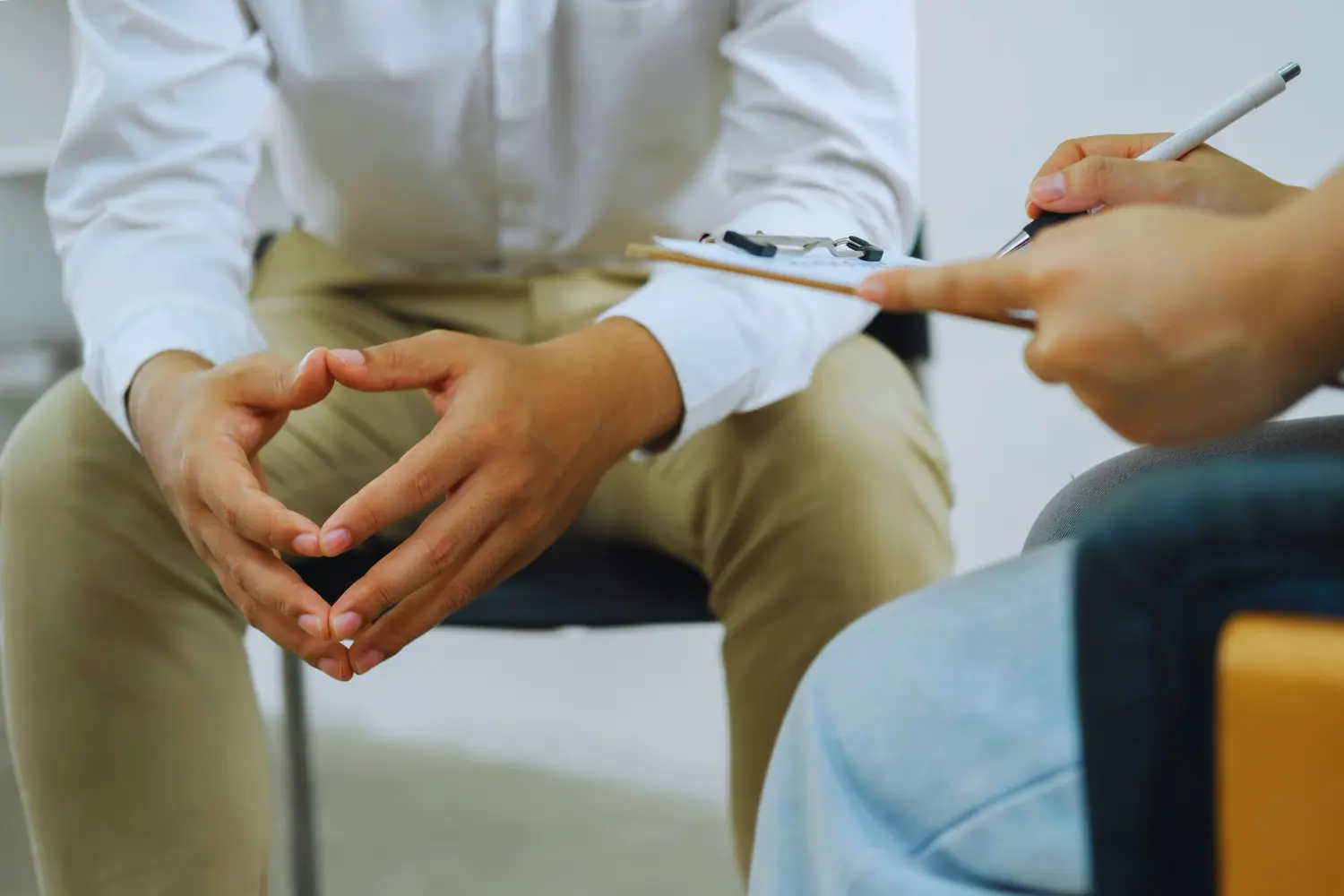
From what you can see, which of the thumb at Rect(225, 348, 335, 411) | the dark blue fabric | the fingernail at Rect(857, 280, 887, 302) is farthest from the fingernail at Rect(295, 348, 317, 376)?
the dark blue fabric

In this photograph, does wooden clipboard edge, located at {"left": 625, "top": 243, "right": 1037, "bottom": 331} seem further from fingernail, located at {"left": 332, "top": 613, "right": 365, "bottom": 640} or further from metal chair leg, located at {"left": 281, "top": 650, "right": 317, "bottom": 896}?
metal chair leg, located at {"left": 281, "top": 650, "right": 317, "bottom": 896}

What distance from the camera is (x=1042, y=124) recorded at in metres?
0.91

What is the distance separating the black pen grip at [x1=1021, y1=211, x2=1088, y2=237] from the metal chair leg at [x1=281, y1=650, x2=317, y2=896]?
0.69 meters

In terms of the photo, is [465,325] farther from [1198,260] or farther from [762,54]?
[1198,260]

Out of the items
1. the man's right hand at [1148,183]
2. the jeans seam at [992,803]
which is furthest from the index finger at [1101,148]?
the jeans seam at [992,803]

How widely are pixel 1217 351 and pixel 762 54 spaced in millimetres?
481

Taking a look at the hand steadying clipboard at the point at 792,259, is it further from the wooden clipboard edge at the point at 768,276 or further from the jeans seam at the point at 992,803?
the jeans seam at the point at 992,803

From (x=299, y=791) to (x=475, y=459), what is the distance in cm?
55

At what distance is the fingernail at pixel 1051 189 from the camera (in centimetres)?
42

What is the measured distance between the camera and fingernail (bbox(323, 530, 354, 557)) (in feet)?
1.57

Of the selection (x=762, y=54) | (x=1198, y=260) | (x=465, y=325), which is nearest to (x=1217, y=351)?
(x=1198, y=260)

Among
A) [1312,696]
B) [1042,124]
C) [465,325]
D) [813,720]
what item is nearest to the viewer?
[1312,696]

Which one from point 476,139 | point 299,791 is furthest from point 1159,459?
point 299,791

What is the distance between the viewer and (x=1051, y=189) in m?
0.42
